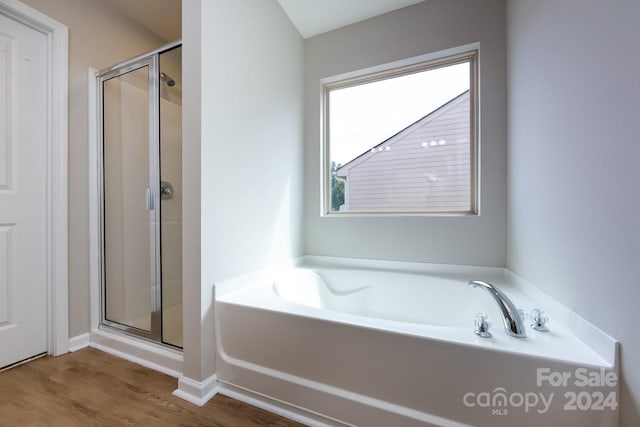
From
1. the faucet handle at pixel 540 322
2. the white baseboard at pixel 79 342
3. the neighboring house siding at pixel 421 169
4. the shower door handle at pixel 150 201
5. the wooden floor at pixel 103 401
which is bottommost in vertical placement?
the wooden floor at pixel 103 401

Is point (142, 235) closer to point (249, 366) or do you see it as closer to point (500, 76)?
point (249, 366)

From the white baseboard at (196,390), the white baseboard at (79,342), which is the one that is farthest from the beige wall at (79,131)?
the white baseboard at (196,390)

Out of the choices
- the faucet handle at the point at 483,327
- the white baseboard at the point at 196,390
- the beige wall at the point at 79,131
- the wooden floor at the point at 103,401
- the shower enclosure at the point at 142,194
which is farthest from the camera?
the beige wall at the point at 79,131

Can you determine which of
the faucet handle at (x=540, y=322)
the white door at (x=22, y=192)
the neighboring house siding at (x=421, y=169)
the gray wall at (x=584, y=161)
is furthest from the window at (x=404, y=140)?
the white door at (x=22, y=192)

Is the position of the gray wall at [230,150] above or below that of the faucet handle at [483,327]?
above

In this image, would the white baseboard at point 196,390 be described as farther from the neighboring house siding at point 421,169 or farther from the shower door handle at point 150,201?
the neighboring house siding at point 421,169

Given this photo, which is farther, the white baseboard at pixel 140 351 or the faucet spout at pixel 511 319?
the white baseboard at pixel 140 351

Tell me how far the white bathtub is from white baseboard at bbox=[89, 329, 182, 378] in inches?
13.2

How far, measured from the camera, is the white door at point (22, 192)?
1480 mm

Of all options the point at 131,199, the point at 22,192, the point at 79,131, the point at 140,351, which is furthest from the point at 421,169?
the point at 22,192

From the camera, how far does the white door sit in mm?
1480

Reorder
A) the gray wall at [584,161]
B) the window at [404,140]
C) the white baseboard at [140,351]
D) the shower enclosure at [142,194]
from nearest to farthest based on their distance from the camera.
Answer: the gray wall at [584,161] → the white baseboard at [140,351] → the shower enclosure at [142,194] → the window at [404,140]

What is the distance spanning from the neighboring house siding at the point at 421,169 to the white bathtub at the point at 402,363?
0.65 meters

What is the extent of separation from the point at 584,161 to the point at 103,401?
2234mm
